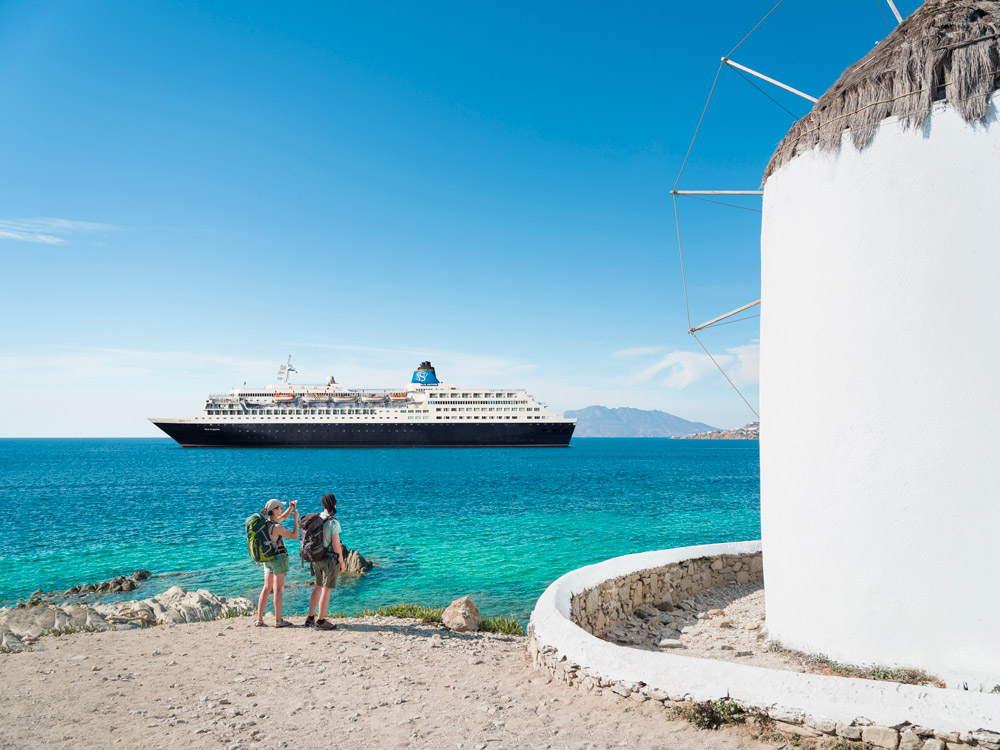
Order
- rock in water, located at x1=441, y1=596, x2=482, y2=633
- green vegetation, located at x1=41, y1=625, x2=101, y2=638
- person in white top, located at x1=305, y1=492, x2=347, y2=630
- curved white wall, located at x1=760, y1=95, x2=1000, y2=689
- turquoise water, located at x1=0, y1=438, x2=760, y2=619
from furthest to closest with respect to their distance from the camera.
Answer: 1. turquoise water, located at x1=0, y1=438, x2=760, y2=619
2. rock in water, located at x1=441, y1=596, x2=482, y2=633
3. green vegetation, located at x1=41, y1=625, x2=101, y2=638
4. person in white top, located at x1=305, y1=492, x2=347, y2=630
5. curved white wall, located at x1=760, y1=95, x2=1000, y2=689

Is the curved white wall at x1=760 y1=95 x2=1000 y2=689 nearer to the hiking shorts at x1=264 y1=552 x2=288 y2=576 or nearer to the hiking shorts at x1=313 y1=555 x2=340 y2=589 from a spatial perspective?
the hiking shorts at x1=313 y1=555 x2=340 y2=589

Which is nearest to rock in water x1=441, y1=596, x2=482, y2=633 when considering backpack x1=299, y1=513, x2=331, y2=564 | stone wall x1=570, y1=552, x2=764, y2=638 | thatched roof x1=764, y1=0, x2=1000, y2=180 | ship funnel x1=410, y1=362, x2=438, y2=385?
stone wall x1=570, y1=552, x2=764, y2=638

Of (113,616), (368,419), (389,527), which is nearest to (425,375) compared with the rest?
(368,419)

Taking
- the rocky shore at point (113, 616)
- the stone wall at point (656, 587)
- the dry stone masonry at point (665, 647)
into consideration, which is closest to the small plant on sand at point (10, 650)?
the rocky shore at point (113, 616)

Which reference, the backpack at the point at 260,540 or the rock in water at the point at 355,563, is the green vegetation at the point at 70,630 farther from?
the rock in water at the point at 355,563

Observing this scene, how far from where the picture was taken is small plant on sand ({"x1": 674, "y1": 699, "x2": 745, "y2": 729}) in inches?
131

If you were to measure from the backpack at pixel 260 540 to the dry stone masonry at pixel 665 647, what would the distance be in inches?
106

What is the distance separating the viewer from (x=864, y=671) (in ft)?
13.6

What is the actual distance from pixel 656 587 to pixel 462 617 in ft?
7.38

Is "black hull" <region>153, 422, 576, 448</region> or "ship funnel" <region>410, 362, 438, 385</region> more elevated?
"ship funnel" <region>410, 362, 438, 385</region>

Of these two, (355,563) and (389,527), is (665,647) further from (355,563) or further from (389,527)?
(389,527)

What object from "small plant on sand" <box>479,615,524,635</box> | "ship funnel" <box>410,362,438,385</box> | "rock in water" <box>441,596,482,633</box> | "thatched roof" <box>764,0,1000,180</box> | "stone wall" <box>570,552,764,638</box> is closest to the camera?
"thatched roof" <box>764,0,1000,180</box>

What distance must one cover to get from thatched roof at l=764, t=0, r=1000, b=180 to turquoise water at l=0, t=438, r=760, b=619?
307 inches

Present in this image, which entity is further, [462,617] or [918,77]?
[462,617]
